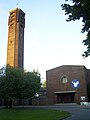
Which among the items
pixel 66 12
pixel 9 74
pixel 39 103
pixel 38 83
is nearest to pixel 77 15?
pixel 66 12

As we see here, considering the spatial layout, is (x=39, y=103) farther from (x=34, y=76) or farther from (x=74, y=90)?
(x=34, y=76)

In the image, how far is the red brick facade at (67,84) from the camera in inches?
2581

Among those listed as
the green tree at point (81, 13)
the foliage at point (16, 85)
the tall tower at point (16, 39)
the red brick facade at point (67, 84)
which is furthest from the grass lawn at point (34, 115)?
the tall tower at point (16, 39)

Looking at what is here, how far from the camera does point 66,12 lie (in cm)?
1425

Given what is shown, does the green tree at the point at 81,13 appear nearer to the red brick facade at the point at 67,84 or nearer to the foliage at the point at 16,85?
the foliage at the point at 16,85

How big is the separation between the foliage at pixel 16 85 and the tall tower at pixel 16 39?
83.2ft

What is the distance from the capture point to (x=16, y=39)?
264 ft

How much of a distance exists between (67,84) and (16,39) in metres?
24.3

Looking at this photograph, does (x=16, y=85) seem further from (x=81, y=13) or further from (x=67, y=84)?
(x=81, y=13)

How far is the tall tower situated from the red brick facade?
41.7 ft

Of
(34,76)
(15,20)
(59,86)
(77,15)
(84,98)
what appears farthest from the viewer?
(15,20)

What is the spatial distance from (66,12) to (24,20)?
74.8m

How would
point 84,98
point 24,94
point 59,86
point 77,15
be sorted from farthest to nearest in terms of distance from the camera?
point 59,86 → point 84,98 → point 24,94 → point 77,15

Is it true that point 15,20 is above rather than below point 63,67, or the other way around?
above
